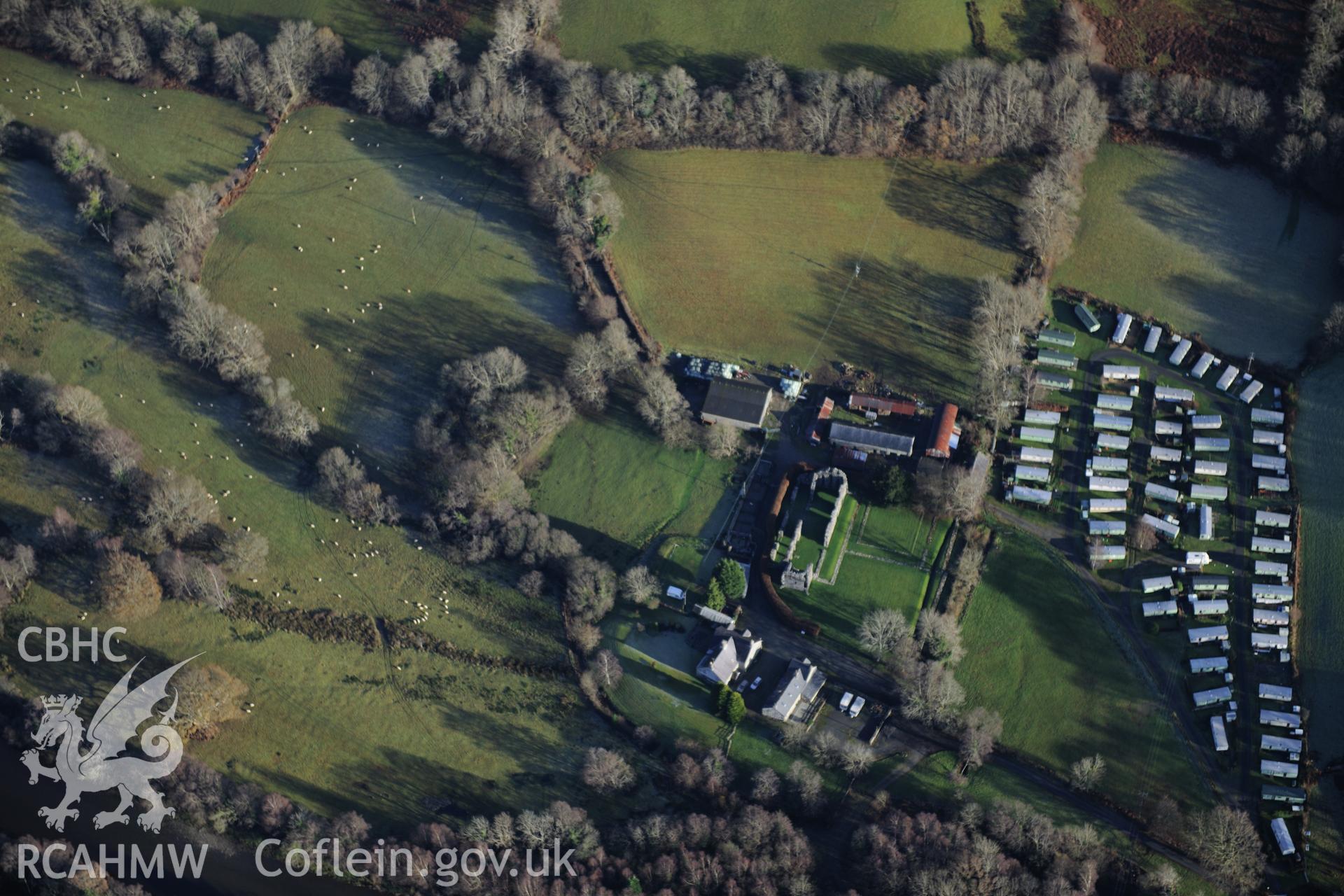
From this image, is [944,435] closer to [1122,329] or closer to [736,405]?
[736,405]

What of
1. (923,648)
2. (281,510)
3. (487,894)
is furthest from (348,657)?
(923,648)

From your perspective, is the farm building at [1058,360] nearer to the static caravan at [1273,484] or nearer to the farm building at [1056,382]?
the farm building at [1056,382]

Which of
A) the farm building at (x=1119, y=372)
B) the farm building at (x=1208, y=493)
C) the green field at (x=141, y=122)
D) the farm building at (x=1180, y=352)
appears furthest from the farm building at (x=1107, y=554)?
the green field at (x=141, y=122)

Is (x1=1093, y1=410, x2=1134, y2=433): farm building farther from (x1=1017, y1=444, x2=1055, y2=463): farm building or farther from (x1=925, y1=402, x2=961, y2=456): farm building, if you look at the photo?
(x1=925, y1=402, x2=961, y2=456): farm building

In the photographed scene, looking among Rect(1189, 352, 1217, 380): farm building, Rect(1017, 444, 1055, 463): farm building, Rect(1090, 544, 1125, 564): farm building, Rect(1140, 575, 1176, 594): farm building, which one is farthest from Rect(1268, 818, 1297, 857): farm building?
Rect(1189, 352, 1217, 380): farm building

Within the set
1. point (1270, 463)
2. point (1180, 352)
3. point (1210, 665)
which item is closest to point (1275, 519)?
point (1270, 463)

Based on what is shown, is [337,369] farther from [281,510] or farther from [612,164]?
[612,164]
